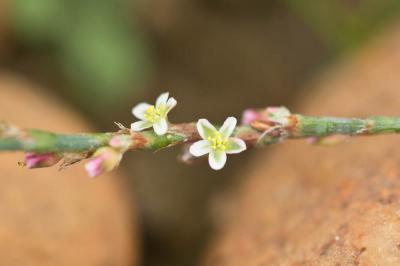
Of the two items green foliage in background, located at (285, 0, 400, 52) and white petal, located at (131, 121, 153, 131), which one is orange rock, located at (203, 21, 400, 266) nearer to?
green foliage in background, located at (285, 0, 400, 52)

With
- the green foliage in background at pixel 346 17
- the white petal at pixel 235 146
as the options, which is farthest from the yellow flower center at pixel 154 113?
the green foliage in background at pixel 346 17

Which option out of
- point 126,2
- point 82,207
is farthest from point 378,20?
point 82,207

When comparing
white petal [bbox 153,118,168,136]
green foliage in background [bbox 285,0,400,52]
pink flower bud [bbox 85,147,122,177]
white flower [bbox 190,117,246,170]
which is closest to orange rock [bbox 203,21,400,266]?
green foliage in background [bbox 285,0,400,52]

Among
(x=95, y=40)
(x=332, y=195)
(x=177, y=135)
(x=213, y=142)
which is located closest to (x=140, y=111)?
(x=177, y=135)

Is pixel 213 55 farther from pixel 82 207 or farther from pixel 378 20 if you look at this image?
pixel 82 207

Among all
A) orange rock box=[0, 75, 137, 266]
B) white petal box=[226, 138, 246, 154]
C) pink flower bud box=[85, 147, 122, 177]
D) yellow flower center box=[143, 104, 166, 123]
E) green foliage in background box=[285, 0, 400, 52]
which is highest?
green foliage in background box=[285, 0, 400, 52]

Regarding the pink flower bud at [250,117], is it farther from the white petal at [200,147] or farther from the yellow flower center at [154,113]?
the yellow flower center at [154,113]

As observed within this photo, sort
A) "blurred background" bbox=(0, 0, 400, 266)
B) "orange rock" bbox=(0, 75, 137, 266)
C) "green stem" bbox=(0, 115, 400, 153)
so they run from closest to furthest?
"green stem" bbox=(0, 115, 400, 153) → "orange rock" bbox=(0, 75, 137, 266) → "blurred background" bbox=(0, 0, 400, 266)
